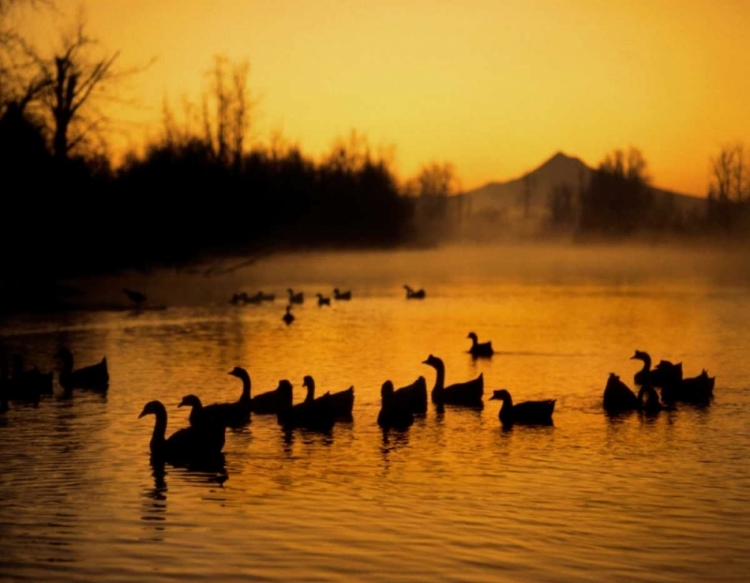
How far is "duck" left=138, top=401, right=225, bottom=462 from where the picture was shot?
54.0 feet

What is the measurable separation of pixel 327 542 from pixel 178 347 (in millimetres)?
21762

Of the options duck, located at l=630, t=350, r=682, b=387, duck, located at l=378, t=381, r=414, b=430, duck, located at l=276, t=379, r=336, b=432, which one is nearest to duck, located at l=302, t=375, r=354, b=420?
duck, located at l=276, t=379, r=336, b=432

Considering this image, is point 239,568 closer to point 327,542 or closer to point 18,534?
point 327,542

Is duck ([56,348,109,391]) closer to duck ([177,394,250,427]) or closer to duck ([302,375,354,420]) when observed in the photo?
duck ([177,394,250,427])

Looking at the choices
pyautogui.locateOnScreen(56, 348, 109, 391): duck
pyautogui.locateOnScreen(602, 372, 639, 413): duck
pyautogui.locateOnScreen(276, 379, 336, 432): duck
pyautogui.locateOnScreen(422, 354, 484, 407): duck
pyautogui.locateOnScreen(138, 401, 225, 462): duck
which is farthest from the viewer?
pyautogui.locateOnScreen(56, 348, 109, 391): duck

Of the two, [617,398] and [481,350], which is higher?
[481,350]

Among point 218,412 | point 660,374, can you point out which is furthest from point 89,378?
point 660,374

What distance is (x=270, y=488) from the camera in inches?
585

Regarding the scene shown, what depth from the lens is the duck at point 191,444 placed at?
54.0 ft

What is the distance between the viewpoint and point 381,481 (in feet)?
50.1

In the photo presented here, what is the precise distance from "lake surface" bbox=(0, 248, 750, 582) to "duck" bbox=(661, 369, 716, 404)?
588 mm

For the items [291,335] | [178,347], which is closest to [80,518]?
[178,347]

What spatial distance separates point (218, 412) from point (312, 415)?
5.10 ft

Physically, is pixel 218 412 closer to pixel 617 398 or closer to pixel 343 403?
pixel 343 403
